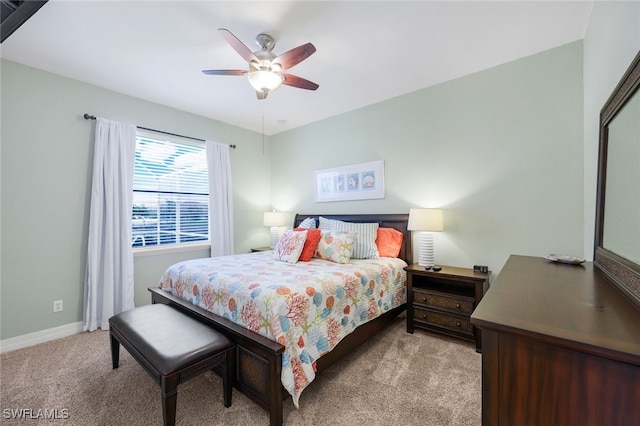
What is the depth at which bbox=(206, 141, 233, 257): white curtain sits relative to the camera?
3975 millimetres

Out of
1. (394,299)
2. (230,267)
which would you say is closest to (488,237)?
(394,299)

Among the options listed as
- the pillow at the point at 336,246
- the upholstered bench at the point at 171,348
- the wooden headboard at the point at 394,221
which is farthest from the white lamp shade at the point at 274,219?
the upholstered bench at the point at 171,348

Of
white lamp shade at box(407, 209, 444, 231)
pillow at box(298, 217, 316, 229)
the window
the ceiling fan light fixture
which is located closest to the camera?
the ceiling fan light fixture

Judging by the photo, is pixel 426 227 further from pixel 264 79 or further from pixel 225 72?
pixel 225 72

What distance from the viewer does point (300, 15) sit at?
77.5 inches

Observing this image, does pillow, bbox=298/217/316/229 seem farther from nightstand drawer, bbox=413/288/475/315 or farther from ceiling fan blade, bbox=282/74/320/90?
ceiling fan blade, bbox=282/74/320/90

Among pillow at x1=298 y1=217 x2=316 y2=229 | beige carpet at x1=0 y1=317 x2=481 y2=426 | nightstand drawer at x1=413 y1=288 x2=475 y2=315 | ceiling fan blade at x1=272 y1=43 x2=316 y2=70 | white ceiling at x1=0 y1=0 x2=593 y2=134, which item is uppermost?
white ceiling at x1=0 y1=0 x2=593 y2=134

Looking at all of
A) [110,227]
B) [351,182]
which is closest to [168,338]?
[110,227]

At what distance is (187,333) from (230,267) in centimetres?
79

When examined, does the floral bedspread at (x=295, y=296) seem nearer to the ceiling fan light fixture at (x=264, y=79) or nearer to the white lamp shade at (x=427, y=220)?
the white lamp shade at (x=427, y=220)

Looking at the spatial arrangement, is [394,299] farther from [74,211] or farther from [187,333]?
[74,211]

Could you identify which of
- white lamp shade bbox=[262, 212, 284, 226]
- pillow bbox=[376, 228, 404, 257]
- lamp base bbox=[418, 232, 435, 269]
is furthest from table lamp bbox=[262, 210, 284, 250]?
lamp base bbox=[418, 232, 435, 269]

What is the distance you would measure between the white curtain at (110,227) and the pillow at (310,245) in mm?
2102

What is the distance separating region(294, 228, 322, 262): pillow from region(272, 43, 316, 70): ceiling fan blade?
5.58ft
